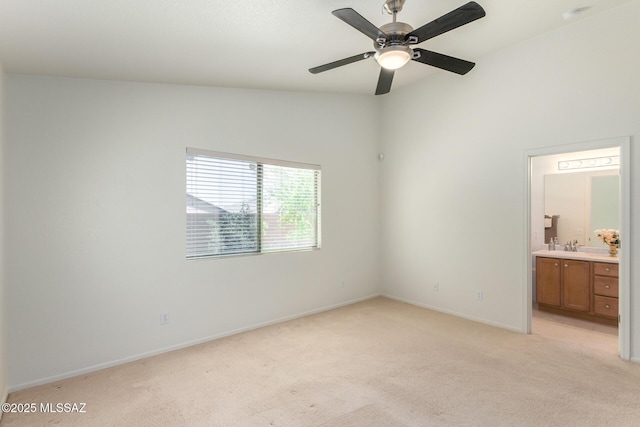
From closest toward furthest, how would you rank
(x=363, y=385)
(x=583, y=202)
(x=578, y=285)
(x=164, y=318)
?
1. (x=363, y=385)
2. (x=164, y=318)
3. (x=578, y=285)
4. (x=583, y=202)

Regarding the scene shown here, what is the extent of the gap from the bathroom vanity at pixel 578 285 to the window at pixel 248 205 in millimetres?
3193

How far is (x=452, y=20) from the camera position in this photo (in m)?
2.08

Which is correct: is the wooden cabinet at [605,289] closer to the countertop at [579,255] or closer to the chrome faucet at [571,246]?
the countertop at [579,255]

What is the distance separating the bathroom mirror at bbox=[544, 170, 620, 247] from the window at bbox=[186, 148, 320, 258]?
353cm

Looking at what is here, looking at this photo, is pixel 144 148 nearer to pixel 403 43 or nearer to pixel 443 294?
pixel 403 43

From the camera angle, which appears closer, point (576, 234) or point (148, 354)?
point (148, 354)

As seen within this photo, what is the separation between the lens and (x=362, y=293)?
534cm

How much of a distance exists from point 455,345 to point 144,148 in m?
3.75

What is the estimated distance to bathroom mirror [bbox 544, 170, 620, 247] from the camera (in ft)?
14.5

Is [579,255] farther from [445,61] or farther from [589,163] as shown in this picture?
[445,61]

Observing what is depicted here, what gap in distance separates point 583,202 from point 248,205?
4595 mm

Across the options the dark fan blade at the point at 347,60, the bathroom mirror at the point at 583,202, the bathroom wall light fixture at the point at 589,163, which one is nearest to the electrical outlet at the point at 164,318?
the dark fan blade at the point at 347,60

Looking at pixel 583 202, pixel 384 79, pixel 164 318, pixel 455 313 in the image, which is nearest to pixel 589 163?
pixel 583 202

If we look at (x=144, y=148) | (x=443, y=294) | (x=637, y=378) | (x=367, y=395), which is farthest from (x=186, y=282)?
(x=637, y=378)
